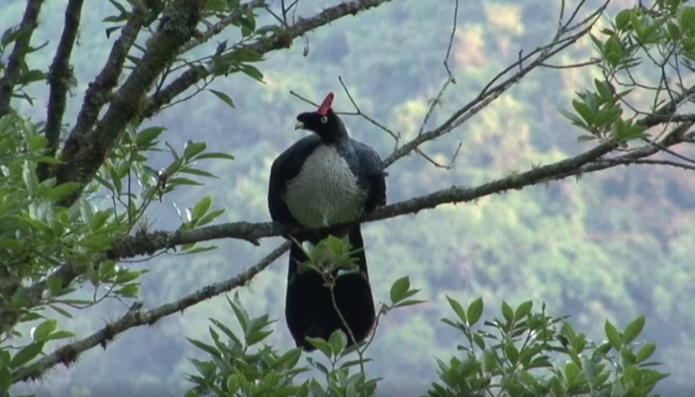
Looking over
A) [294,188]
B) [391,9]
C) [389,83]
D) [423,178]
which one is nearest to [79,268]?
[294,188]

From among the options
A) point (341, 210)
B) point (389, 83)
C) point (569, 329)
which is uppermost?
point (389, 83)

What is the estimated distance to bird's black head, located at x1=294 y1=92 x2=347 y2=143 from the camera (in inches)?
217

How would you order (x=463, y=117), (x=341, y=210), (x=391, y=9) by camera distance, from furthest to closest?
(x=391, y=9), (x=341, y=210), (x=463, y=117)

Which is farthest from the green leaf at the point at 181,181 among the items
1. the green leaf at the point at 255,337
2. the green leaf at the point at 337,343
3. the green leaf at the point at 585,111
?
the green leaf at the point at 585,111

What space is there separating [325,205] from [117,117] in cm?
160

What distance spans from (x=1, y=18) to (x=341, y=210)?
72.4 feet

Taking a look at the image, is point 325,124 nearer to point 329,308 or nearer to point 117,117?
point 329,308

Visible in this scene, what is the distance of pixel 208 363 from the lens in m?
3.38

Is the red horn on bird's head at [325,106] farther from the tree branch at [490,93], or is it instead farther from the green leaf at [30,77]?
the green leaf at [30,77]

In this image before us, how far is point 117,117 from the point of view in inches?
149

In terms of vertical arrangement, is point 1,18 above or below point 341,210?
above

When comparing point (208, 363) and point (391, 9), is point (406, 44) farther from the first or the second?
point (208, 363)

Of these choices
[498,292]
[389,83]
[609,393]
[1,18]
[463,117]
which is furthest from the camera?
[389,83]

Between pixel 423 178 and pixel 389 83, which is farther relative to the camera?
pixel 389 83
